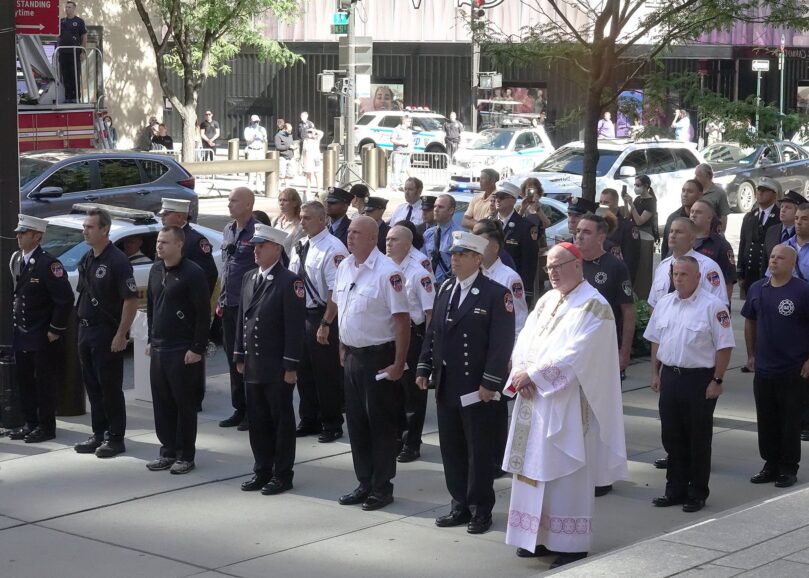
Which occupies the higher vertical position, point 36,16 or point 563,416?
point 36,16

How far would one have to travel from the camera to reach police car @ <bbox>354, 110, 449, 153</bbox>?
39.7 meters

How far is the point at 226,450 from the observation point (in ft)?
31.5

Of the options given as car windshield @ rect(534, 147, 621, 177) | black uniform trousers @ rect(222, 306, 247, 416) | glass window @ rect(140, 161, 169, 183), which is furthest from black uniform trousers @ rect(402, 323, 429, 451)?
car windshield @ rect(534, 147, 621, 177)

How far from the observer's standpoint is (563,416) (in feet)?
21.9

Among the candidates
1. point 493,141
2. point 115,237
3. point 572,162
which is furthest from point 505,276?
point 493,141

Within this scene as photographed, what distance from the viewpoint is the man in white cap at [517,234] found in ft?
38.5

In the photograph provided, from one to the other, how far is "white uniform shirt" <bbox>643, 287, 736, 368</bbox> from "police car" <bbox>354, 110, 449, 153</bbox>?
1248 inches

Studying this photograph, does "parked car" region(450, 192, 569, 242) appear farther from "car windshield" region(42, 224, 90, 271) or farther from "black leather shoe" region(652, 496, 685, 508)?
"black leather shoe" region(652, 496, 685, 508)

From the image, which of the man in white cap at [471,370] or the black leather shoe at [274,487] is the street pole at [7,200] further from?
the man in white cap at [471,370]

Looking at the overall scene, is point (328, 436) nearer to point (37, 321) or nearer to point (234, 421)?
point (234, 421)

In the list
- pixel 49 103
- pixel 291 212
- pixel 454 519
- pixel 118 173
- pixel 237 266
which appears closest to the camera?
pixel 454 519

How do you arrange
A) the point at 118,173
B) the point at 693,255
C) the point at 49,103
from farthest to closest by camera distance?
the point at 49,103 < the point at 118,173 < the point at 693,255

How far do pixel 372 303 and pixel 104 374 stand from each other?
2392 mm

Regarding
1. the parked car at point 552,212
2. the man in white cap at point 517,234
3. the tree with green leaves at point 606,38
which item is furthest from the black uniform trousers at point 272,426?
the parked car at point 552,212
